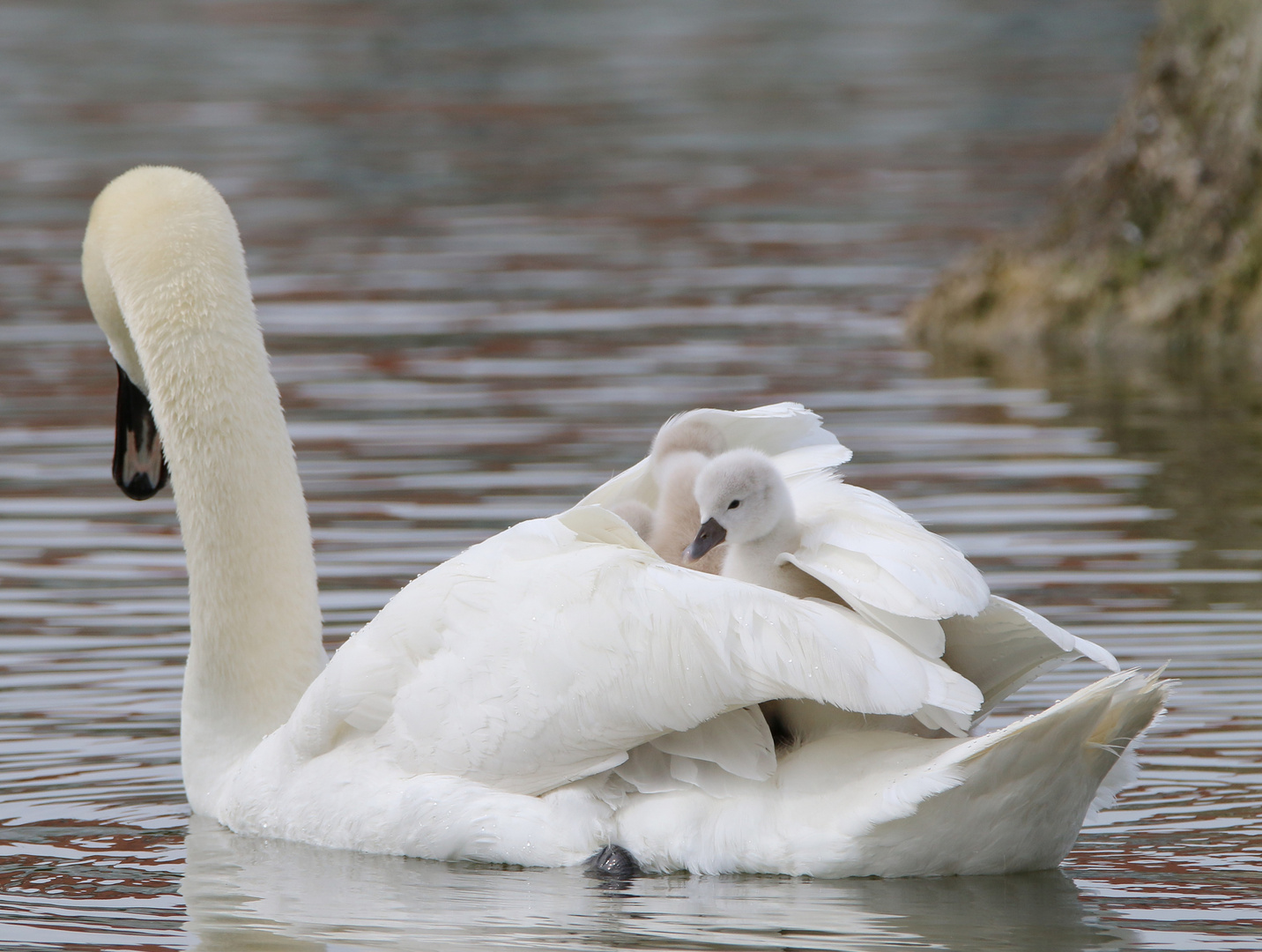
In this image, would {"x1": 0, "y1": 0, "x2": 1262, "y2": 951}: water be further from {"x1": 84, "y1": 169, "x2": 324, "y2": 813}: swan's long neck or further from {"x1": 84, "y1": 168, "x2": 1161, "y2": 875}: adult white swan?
{"x1": 84, "y1": 169, "x2": 324, "y2": 813}: swan's long neck

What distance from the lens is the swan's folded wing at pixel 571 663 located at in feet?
17.7

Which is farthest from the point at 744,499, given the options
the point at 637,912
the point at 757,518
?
the point at 637,912

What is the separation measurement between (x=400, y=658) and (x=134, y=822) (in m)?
1.05

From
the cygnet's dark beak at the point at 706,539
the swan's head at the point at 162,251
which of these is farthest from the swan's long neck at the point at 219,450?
the cygnet's dark beak at the point at 706,539

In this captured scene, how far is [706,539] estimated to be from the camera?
6.14 m

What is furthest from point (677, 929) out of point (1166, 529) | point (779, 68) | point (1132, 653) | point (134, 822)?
point (779, 68)

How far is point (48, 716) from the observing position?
24.4ft

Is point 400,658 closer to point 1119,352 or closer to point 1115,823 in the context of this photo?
point 1115,823

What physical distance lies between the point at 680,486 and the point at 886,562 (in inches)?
52.0

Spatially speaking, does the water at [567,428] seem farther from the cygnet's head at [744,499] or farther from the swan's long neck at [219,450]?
the cygnet's head at [744,499]

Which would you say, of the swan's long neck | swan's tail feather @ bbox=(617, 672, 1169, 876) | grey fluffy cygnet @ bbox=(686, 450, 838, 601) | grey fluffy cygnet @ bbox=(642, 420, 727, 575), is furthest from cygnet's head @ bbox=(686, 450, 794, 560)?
the swan's long neck

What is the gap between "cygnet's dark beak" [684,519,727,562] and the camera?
6078 mm

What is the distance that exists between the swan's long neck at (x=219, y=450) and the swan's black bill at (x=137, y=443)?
28 cm

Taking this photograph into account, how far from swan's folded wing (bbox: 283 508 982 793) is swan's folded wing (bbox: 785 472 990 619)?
0.10m
